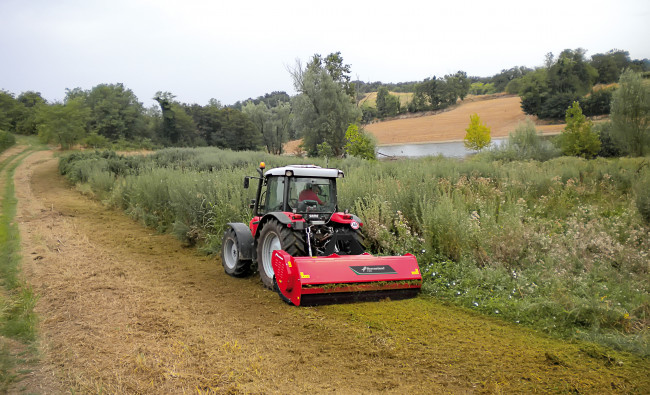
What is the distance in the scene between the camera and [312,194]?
7.32 m

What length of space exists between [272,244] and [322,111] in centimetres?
3964

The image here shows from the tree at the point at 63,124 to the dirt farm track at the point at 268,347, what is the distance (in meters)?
46.4

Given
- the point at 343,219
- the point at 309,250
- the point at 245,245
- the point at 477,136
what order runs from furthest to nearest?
the point at 477,136, the point at 245,245, the point at 343,219, the point at 309,250

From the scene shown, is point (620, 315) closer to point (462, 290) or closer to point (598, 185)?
point (462, 290)

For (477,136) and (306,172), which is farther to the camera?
(477,136)

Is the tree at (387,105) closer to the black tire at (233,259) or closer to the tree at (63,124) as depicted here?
the tree at (63,124)

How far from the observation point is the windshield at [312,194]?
23.5 feet

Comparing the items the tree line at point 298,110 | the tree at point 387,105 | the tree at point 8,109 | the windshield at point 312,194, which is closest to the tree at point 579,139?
the tree line at point 298,110

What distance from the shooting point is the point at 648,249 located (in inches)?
275

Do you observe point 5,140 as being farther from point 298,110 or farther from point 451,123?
point 451,123

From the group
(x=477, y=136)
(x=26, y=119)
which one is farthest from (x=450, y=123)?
(x=26, y=119)

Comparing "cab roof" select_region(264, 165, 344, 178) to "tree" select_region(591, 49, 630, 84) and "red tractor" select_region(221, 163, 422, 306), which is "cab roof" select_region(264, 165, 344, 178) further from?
"tree" select_region(591, 49, 630, 84)

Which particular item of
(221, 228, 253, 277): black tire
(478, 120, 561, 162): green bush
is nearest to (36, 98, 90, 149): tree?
(478, 120, 561, 162): green bush

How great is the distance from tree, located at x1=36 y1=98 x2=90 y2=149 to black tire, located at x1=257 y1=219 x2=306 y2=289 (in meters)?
49.0
